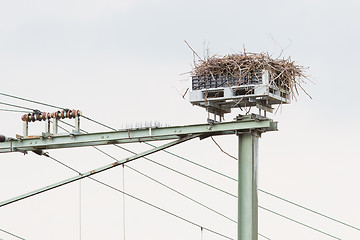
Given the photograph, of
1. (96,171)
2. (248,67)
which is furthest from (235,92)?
(96,171)

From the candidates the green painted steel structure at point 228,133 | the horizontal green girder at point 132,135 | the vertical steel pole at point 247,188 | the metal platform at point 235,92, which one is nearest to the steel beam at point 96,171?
the green painted steel structure at point 228,133

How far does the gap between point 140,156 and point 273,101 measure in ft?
10.3

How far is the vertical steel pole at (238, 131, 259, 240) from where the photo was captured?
70.5ft

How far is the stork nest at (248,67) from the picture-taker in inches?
855

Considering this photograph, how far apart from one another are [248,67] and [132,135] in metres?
3.09

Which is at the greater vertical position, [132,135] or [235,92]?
[235,92]

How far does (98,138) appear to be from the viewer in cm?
2333

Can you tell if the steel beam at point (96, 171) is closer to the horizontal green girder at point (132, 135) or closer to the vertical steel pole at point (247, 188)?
the horizontal green girder at point (132, 135)

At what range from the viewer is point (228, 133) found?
22094 mm

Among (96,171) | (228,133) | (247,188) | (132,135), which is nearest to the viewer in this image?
(247,188)

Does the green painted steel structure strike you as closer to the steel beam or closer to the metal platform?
the steel beam

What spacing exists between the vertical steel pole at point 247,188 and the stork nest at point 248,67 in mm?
1254

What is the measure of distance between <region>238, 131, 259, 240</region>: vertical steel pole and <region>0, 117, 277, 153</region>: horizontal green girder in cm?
28

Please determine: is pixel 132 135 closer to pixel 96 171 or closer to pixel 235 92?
pixel 96 171
